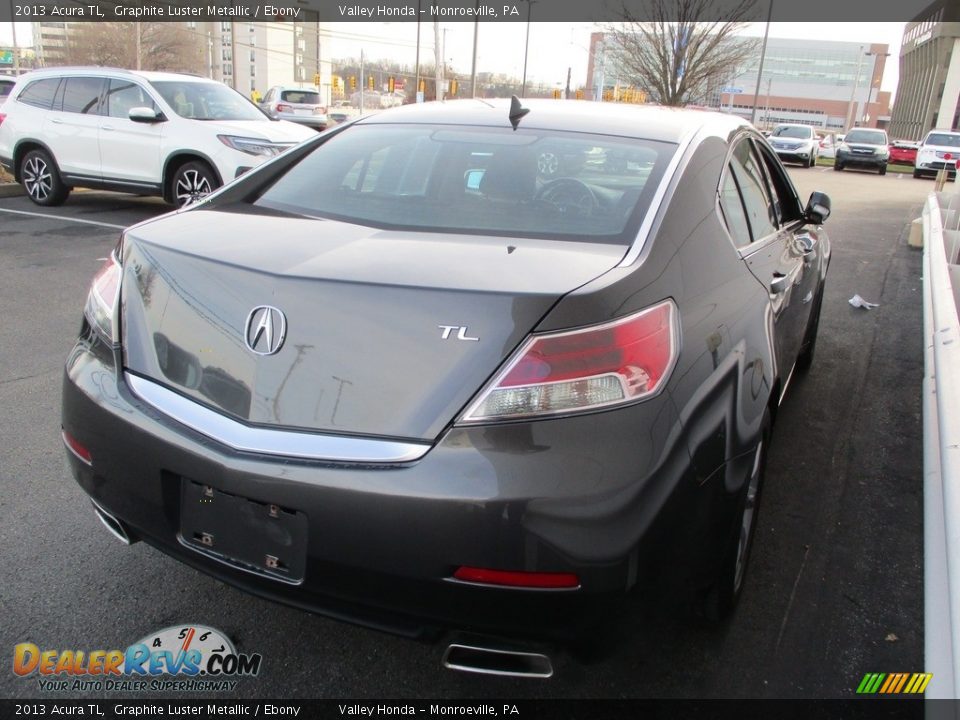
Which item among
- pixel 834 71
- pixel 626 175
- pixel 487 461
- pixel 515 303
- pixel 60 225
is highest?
pixel 834 71

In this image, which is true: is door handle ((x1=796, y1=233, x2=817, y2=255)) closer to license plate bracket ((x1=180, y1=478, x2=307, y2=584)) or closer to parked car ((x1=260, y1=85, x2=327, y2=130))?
license plate bracket ((x1=180, y1=478, x2=307, y2=584))

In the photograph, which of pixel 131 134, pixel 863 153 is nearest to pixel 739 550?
pixel 131 134

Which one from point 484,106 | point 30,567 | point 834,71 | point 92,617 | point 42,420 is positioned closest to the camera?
point 92,617

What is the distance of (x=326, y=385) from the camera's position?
5.74 feet

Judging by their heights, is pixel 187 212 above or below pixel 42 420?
above

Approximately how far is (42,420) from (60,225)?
20.8 ft

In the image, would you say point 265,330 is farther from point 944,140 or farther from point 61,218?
point 944,140

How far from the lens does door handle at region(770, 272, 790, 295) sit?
9.43ft

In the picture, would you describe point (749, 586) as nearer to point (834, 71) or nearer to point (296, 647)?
point (296, 647)

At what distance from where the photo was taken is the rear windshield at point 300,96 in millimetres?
23156

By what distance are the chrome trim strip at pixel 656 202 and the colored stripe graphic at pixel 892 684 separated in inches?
56.2

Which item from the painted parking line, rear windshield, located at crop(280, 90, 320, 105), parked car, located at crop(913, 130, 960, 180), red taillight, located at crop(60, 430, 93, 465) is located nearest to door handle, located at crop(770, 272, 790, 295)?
red taillight, located at crop(60, 430, 93, 465)

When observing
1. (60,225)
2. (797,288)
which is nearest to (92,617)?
(797,288)

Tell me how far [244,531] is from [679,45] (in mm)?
29859
